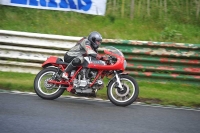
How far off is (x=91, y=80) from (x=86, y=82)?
0.47 ft

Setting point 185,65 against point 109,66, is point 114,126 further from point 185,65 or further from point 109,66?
point 185,65

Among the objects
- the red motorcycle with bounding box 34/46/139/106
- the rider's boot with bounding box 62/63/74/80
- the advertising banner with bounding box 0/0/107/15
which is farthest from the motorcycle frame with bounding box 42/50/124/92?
the advertising banner with bounding box 0/0/107/15

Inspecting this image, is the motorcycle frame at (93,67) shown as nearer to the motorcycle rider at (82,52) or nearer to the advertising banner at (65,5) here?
the motorcycle rider at (82,52)

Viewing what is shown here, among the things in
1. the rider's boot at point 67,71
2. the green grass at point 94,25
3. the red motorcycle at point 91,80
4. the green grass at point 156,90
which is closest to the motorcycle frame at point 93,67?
the red motorcycle at point 91,80

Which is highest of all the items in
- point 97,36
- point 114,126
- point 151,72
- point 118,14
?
point 118,14

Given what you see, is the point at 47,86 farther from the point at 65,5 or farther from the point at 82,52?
the point at 65,5

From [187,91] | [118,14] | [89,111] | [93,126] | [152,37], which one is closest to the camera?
[93,126]

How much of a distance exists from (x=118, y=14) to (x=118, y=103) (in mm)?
6242

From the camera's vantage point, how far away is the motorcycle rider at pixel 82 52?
9.14 metres

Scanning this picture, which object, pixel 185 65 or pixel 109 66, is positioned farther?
pixel 185 65

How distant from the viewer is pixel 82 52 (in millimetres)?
9320

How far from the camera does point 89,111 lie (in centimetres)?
812

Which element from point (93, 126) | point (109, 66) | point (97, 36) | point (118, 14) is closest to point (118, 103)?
point (109, 66)

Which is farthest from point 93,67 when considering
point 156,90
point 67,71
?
point 156,90
